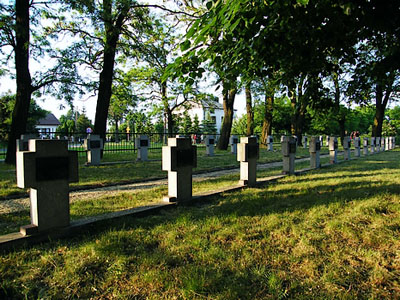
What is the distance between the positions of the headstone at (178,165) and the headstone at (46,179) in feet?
4.99

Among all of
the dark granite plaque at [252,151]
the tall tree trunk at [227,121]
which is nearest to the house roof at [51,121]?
the tall tree trunk at [227,121]

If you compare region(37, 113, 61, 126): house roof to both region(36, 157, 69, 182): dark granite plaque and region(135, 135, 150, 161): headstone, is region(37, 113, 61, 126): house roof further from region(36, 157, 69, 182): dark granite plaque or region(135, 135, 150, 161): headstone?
region(36, 157, 69, 182): dark granite plaque

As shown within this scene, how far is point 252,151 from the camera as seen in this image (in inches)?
252

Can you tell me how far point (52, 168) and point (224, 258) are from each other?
213 cm

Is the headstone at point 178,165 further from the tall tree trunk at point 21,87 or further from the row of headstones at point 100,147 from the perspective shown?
the tall tree trunk at point 21,87

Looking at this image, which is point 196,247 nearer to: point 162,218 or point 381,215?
point 162,218

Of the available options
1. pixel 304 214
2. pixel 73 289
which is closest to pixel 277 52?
pixel 304 214

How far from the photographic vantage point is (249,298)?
76.8 inches

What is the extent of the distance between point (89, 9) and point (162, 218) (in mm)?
10376

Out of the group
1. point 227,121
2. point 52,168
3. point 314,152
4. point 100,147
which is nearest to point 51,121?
point 227,121

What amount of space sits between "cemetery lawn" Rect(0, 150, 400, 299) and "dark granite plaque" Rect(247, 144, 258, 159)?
2385 millimetres

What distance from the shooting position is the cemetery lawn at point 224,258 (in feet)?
6.80

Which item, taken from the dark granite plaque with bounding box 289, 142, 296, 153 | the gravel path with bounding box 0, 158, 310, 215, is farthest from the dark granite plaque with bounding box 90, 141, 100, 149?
the dark granite plaque with bounding box 289, 142, 296, 153

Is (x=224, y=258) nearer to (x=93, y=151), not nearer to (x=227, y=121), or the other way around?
(x=93, y=151)
